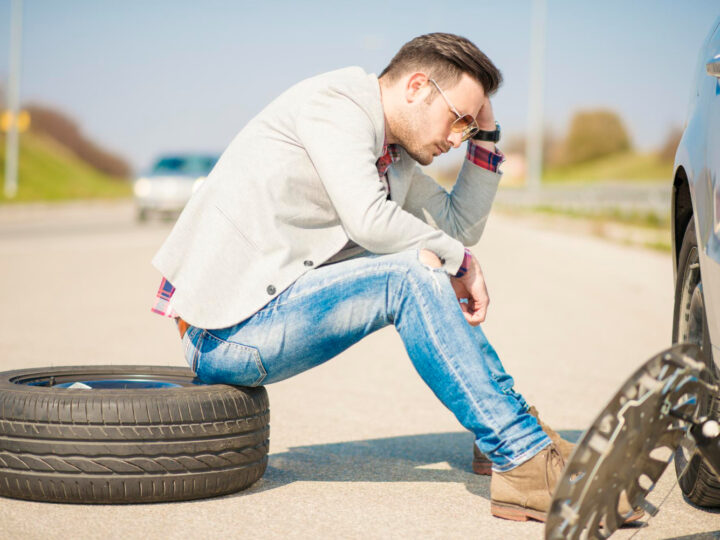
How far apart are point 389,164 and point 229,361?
88cm

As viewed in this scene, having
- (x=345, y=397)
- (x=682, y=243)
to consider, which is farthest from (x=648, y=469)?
(x=345, y=397)

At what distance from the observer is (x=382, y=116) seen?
3246mm

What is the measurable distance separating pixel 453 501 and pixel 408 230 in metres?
0.94

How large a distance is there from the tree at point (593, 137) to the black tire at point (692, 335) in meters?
105

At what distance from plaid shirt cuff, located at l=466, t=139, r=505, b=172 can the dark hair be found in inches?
16.4

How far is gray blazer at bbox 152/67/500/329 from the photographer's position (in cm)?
306

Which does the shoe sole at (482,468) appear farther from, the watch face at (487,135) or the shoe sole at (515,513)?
→ the watch face at (487,135)

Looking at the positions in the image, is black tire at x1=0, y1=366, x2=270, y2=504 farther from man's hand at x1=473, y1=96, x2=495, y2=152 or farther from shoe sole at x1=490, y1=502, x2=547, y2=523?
man's hand at x1=473, y1=96, x2=495, y2=152

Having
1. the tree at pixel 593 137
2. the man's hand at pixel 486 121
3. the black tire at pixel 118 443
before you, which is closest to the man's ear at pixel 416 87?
the man's hand at pixel 486 121

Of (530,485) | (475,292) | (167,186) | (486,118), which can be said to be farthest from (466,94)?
(167,186)

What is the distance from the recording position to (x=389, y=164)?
3.46 metres

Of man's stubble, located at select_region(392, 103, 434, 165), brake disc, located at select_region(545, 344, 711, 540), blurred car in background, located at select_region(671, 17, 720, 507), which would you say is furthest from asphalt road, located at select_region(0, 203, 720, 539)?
man's stubble, located at select_region(392, 103, 434, 165)

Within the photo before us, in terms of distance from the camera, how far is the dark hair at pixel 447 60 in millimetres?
3223

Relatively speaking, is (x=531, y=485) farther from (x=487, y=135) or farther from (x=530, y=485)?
(x=487, y=135)
